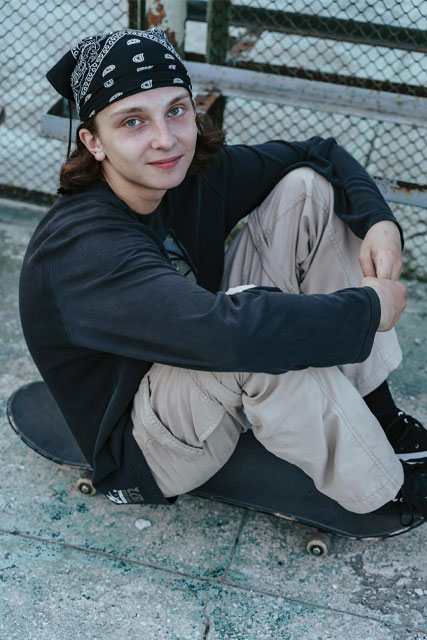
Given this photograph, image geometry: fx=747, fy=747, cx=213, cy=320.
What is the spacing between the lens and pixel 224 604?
202 centimetres

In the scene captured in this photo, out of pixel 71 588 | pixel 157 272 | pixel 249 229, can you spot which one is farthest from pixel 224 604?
pixel 249 229

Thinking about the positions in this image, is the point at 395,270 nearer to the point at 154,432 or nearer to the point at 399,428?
the point at 399,428

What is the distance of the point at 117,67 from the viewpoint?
178 cm

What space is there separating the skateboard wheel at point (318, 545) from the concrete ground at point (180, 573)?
3 centimetres

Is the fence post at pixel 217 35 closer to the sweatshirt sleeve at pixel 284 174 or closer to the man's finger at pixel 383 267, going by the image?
the sweatshirt sleeve at pixel 284 174

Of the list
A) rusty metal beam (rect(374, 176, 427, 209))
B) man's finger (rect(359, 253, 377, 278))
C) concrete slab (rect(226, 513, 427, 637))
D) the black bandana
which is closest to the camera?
the black bandana

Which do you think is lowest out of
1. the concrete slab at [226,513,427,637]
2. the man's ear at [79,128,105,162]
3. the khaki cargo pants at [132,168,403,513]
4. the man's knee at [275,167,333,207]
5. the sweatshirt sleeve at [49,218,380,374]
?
the concrete slab at [226,513,427,637]

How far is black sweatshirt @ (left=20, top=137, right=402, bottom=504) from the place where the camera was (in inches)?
65.8

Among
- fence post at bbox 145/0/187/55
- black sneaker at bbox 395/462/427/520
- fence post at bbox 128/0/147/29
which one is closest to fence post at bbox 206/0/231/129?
fence post at bbox 145/0/187/55

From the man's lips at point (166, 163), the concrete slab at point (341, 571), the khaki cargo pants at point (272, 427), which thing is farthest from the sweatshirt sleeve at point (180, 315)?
the concrete slab at point (341, 571)

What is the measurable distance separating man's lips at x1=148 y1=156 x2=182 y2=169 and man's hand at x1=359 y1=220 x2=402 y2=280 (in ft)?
2.04

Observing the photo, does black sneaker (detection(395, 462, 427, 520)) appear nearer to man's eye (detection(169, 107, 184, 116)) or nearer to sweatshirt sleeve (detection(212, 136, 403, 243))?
sweatshirt sleeve (detection(212, 136, 403, 243))

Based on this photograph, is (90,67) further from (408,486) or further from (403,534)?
(403,534)

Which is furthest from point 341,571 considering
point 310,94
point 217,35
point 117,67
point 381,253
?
point 217,35
